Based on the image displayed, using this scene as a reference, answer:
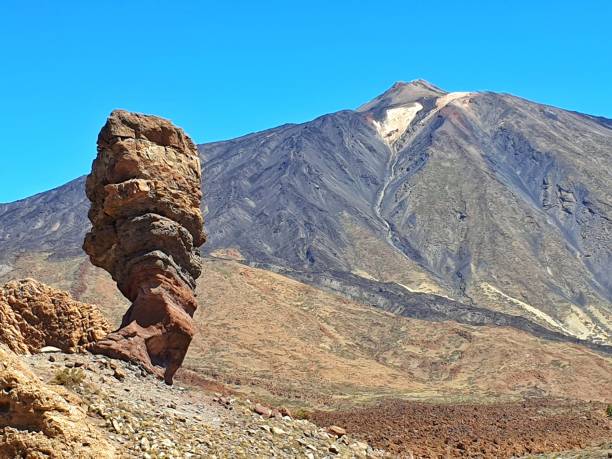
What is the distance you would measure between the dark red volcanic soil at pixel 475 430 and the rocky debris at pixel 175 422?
4862 millimetres

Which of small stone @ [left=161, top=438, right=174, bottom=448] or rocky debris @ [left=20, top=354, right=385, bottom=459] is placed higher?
rocky debris @ [left=20, top=354, right=385, bottom=459]

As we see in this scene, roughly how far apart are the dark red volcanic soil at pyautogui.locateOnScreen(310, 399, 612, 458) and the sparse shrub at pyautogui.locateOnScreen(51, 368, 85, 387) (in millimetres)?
8978

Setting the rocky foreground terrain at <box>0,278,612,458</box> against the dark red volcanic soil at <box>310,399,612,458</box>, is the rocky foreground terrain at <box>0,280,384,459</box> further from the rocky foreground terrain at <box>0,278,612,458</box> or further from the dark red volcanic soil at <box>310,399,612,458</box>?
the dark red volcanic soil at <box>310,399,612,458</box>

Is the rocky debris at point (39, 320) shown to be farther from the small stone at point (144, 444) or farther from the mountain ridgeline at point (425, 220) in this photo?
the mountain ridgeline at point (425, 220)

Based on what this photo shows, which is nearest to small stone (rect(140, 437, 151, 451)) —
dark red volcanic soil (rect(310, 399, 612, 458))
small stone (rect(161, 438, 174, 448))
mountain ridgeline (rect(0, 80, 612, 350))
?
small stone (rect(161, 438, 174, 448))

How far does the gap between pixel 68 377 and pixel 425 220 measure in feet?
471

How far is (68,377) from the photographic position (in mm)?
13367

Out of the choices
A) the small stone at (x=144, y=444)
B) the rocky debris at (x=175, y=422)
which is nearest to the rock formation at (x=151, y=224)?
the rocky debris at (x=175, y=422)

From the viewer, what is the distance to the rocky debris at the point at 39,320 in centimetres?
1655

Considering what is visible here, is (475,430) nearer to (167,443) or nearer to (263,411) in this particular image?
(263,411)

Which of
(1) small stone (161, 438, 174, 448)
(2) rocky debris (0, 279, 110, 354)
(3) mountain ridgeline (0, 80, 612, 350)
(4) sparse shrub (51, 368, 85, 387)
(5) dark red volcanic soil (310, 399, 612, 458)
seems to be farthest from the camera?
(3) mountain ridgeline (0, 80, 612, 350)

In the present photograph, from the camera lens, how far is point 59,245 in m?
126

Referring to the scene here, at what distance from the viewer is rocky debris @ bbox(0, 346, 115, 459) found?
9195 mm

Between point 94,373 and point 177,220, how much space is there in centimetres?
463
